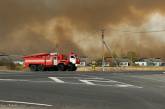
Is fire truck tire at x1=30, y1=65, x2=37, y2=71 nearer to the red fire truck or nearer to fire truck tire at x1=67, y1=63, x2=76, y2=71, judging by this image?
the red fire truck

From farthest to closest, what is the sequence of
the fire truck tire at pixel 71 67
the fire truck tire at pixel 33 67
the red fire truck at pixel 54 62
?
the fire truck tire at pixel 33 67 < the red fire truck at pixel 54 62 < the fire truck tire at pixel 71 67

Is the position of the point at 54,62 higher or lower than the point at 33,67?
higher

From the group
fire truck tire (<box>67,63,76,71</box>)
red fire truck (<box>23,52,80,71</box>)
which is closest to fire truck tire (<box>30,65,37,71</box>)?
red fire truck (<box>23,52,80,71</box>)

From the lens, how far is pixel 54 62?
64125 millimetres

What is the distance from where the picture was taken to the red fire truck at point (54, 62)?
208 feet

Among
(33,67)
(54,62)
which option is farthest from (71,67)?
(33,67)

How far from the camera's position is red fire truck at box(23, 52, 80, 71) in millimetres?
63406

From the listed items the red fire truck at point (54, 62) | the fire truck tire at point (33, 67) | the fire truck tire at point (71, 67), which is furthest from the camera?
the fire truck tire at point (33, 67)

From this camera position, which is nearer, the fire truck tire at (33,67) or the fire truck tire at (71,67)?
the fire truck tire at (71,67)

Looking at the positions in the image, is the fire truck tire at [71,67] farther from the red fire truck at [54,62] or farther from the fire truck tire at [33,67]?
the fire truck tire at [33,67]

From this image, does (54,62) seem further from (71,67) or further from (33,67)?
(33,67)

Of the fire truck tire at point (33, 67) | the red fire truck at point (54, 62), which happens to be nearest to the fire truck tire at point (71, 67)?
the red fire truck at point (54, 62)

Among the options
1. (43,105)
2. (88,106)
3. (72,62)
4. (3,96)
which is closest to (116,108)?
(88,106)

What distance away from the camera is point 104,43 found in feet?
277
